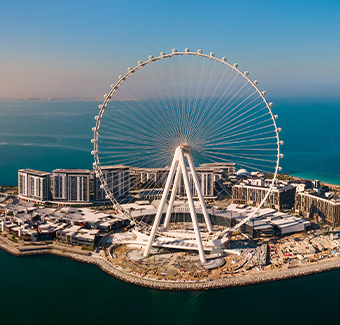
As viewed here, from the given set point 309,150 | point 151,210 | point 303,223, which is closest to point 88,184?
point 151,210

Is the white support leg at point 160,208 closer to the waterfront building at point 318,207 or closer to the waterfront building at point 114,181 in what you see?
the waterfront building at point 114,181

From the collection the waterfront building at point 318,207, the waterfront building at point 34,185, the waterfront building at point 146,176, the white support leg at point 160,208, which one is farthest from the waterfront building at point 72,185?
the waterfront building at point 318,207

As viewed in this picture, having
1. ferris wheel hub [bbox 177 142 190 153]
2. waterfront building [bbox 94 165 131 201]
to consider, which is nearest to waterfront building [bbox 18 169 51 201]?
waterfront building [bbox 94 165 131 201]

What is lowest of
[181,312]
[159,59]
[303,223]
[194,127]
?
[181,312]

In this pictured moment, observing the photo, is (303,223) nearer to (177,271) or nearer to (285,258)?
(285,258)

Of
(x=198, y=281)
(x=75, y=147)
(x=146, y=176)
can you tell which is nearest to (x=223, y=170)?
(x=146, y=176)

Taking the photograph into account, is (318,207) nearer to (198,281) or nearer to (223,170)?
(223,170)
